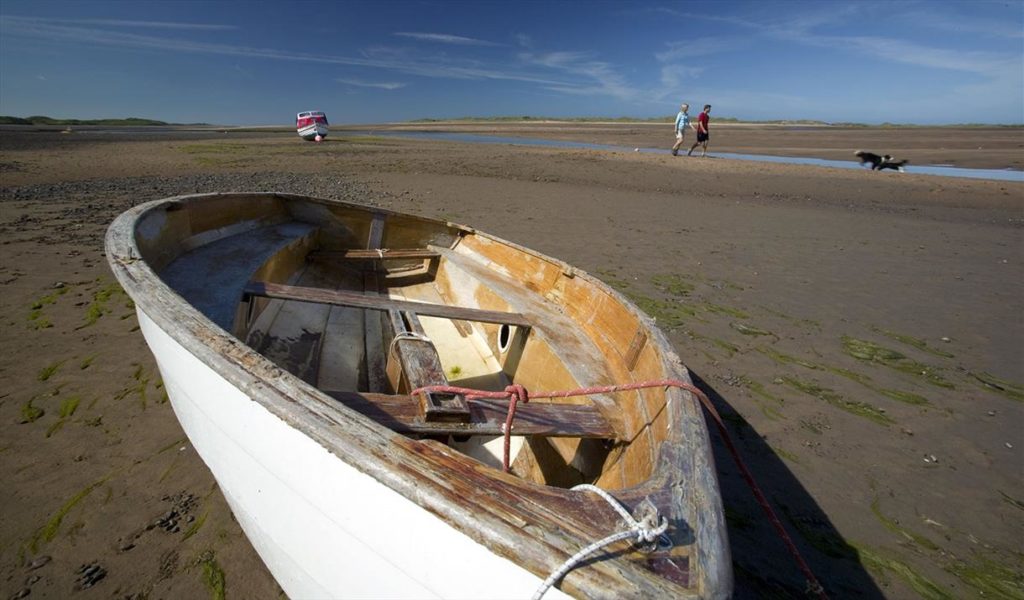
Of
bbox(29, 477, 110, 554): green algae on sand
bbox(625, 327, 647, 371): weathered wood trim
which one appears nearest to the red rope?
bbox(625, 327, 647, 371): weathered wood trim

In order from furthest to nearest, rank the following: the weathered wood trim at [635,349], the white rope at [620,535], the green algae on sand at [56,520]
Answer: the weathered wood trim at [635,349], the green algae on sand at [56,520], the white rope at [620,535]

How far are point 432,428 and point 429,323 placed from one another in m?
2.62

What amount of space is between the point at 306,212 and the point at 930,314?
7.78 metres

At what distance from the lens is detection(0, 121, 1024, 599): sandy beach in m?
2.31

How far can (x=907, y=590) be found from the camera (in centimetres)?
229

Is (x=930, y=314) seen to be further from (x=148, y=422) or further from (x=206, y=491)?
(x=148, y=422)

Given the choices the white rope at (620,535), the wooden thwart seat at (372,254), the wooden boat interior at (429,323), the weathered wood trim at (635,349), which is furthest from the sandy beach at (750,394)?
the wooden thwart seat at (372,254)

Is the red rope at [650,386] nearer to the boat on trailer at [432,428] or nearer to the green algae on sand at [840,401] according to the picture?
the boat on trailer at [432,428]

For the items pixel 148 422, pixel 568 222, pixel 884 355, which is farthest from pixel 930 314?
pixel 148 422

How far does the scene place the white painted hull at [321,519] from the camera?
115 centimetres

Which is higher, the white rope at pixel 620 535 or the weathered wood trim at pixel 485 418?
the white rope at pixel 620 535

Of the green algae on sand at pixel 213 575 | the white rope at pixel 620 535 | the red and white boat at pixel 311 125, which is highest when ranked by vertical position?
the red and white boat at pixel 311 125

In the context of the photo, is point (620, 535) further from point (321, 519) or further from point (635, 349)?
point (635, 349)

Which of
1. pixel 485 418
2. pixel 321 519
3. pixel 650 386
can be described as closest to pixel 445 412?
pixel 485 418
